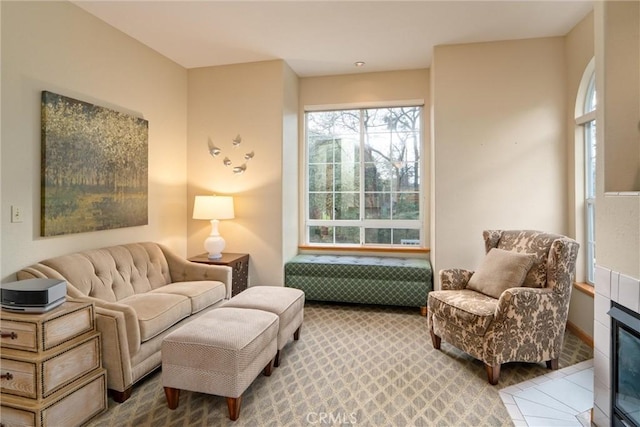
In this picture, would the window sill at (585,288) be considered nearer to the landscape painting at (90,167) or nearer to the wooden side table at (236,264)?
the wooden side table at (236,264)

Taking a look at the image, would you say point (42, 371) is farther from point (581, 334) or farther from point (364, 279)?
point (581, 334)

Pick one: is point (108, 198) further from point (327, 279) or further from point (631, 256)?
point (631, 256)

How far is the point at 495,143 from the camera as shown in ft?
10.9

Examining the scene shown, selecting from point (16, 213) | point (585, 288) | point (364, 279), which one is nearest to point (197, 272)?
point (16, 213)

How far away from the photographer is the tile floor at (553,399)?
1840mm

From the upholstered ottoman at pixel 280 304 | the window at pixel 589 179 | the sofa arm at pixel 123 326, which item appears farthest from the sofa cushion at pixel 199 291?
the window at pixel 589 179

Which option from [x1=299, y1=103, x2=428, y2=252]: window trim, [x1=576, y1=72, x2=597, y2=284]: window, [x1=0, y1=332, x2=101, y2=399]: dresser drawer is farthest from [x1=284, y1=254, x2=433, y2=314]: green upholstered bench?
[x1=0, y1=332, x2=101, y2=399]: dresser drawer

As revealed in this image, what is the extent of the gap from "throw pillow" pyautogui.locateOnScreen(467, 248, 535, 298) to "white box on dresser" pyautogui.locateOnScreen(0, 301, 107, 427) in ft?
9.08

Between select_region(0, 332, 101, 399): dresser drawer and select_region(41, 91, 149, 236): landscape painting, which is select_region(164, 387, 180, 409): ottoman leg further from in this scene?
select_region(41, 91, 149, 236): landscape painting

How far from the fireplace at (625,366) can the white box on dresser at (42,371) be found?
2757 millimetres

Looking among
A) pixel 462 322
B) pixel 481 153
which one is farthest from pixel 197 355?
pixel 481 153

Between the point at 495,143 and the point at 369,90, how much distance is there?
1.66 m

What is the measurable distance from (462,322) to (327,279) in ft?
5.41

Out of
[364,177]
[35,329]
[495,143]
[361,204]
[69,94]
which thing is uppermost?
[69,94]
